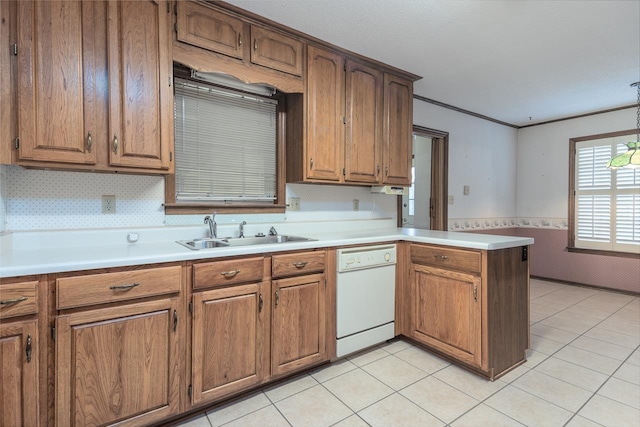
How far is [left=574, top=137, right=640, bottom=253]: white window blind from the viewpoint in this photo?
408 centimetres

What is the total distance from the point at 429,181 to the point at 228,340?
348 cm

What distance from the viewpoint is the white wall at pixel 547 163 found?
4.50 meters

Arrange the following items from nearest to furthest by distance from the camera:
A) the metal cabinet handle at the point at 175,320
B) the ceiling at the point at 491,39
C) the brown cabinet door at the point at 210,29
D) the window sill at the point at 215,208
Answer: the metal cabinet handle at the point at 175,320
the brown cabinet door at the point at 210,29
the ceiling at the point at 491,39
the window sill at the point at 215,208

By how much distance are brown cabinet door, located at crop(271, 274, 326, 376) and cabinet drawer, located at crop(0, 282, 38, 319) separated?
3.65ft

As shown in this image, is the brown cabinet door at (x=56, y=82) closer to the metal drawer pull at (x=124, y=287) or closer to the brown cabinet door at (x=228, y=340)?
the metal drawer pull at (x=124, y=287)

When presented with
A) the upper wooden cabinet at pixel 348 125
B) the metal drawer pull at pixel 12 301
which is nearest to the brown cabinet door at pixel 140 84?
the metal drawer pull at pixel 12 301

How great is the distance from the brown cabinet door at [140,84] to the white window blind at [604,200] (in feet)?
17.3

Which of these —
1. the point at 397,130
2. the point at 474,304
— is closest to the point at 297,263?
the point at 474,304

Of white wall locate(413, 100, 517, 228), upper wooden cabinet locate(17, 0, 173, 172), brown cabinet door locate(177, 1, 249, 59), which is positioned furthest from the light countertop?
white wall locate(413, 100, 517, 228)

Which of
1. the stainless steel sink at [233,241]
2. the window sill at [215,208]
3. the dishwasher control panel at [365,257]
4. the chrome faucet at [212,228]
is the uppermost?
the window sill at [215,208]

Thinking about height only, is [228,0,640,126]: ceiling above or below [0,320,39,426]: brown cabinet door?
above

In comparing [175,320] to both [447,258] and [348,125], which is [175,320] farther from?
[348,125]

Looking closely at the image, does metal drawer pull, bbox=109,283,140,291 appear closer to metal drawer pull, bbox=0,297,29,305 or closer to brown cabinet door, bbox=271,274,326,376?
metal drawer pull, bbox=0,297,29,305

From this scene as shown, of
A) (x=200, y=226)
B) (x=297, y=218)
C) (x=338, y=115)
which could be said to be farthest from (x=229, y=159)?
(x=338, y=115)
